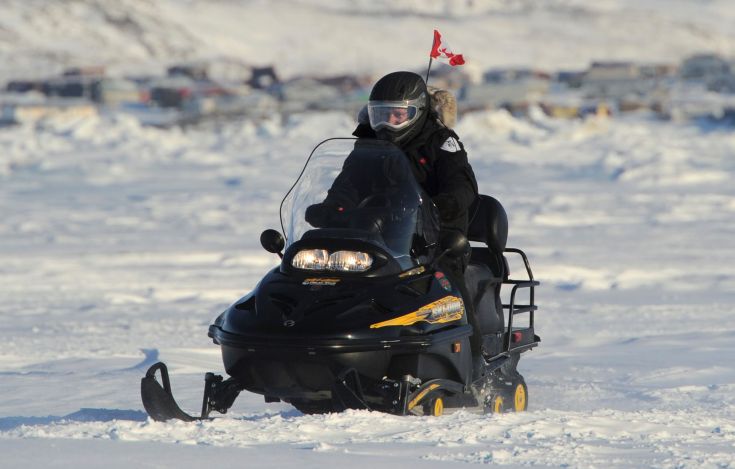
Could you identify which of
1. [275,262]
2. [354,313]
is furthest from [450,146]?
[275,262]

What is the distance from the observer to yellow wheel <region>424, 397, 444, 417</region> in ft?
17.0

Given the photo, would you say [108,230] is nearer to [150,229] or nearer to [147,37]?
[150,229]

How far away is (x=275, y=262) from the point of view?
13.5m

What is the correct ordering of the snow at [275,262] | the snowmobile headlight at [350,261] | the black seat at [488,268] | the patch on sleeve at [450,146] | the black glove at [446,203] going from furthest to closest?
the black seat at [488,268] < the patch on sleeve at [450,146] < the black glove at [446,203] < the snowmobile headlight at [350,261] < the snow at [275,262]

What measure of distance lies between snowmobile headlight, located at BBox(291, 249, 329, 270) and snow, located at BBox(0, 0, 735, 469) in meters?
0.70

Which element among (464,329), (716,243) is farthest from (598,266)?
(464,329)

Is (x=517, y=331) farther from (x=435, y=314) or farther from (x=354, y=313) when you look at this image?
(x=354, y=313)

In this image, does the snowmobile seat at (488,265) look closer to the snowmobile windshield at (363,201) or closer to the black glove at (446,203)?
the black glove at (446,203)

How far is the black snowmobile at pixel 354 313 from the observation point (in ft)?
16.3

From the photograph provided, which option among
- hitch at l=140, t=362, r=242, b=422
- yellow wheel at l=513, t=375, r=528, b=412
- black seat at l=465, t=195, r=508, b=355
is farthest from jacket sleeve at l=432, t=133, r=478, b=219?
hitch at l=140, t=362, r=242, b=422

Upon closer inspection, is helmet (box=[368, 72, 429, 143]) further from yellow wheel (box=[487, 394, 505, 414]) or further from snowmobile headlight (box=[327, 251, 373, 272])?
yellow wheel (box=[487, 394, 505, 414])

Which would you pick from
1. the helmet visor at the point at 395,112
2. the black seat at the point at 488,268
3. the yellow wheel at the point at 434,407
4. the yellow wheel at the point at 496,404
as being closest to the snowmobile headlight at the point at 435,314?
the yellow wheel at the point at 434,407

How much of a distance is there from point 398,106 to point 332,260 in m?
Answer: 0.84

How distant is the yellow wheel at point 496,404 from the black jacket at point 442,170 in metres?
0.82
